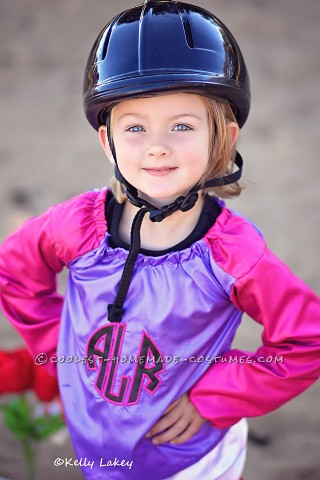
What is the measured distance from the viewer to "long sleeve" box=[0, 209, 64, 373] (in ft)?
8.44

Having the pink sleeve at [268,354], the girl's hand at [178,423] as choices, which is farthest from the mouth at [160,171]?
the girl's hand at [178,423]

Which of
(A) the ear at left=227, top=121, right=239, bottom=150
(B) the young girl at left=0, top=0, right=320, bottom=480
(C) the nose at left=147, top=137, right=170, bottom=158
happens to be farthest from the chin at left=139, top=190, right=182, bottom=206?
(A) the ear at left=227, top=121, right=239, bottom=150

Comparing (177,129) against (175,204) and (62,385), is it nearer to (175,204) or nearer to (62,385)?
(175,204)

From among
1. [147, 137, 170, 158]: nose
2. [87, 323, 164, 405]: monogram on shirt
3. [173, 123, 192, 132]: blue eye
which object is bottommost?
[87, 323, 164, 405]: monogram on shirt

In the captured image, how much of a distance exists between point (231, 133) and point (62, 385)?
1121 millimetres

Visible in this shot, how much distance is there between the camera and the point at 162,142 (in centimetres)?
222

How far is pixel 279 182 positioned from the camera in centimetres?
601

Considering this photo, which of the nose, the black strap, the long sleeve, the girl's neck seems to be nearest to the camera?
the nose

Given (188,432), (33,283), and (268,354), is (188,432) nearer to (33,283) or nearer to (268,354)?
(268,354)

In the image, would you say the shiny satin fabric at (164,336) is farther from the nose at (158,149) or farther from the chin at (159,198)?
the nose at (158,149)

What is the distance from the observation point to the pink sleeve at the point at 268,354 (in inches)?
88.5

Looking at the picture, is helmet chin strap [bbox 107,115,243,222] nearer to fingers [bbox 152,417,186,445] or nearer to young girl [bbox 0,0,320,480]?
young girl [bbox 0,0,320,480]

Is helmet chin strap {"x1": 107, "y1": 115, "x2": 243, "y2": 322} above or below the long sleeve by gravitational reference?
above

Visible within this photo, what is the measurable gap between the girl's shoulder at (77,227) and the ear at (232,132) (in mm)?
527
